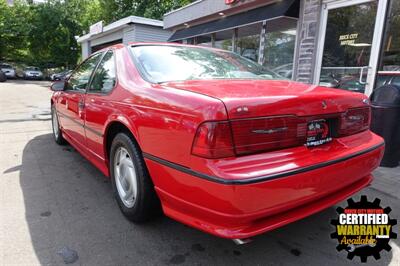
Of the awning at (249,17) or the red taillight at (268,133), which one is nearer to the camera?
the red taillight at (268,133)

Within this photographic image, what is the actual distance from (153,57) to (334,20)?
4590 millimetres

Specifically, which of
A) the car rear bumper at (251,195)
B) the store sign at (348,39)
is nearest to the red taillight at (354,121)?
the car rear bumper at (251,195)

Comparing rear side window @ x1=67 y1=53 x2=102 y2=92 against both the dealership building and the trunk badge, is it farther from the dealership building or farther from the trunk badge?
the dealership building

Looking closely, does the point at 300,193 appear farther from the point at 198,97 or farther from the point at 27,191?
the point at 27,191

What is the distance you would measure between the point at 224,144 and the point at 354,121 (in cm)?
122

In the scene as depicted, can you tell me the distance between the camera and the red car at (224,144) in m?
1.70

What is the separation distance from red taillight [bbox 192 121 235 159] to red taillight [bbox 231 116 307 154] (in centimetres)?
4

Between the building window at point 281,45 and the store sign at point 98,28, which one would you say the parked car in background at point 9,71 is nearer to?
the store sign at point 98,28

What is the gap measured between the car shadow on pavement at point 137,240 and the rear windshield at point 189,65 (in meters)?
1.24

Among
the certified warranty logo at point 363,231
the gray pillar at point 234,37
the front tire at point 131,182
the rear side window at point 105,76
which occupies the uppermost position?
the gray pillar at point 234,37

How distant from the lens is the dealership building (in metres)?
5.00

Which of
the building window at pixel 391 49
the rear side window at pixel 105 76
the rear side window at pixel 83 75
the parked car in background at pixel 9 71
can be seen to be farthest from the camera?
the parked car in background at pixel 9 71

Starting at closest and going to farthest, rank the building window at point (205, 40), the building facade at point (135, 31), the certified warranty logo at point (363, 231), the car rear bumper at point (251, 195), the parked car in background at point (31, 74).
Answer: the car rear bumper at point (251, 195)
the certified warranty logo at point (363, 231)
the building window at point (205, 40)
the building facade at point (135, 31)
the parked car in background at point (31, 74)

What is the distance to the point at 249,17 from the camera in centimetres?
772
